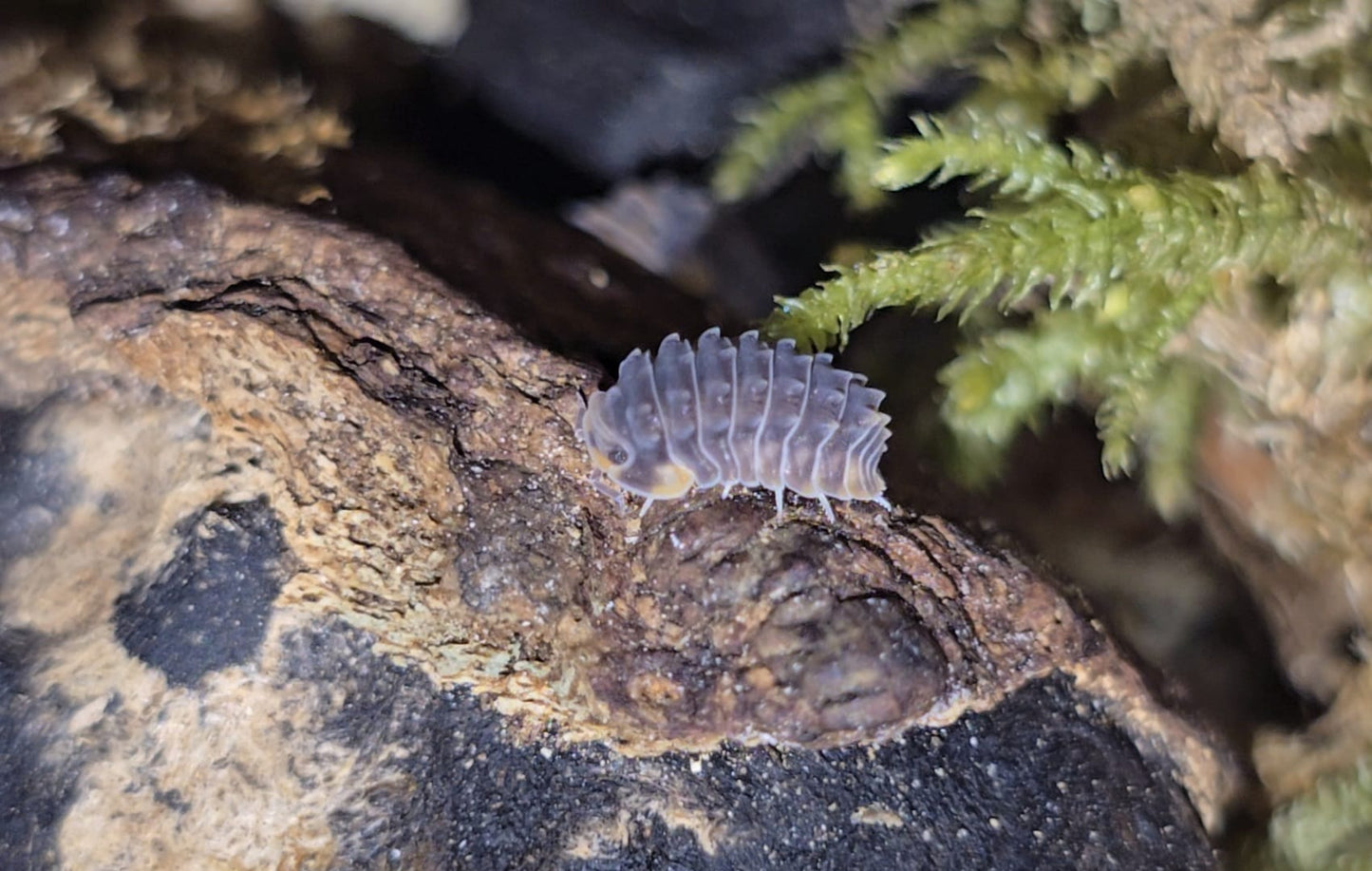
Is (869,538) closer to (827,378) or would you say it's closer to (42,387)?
(827,378)

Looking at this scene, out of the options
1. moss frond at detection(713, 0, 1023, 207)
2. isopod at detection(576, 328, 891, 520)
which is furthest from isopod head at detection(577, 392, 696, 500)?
moss frond at detection(713, 0, 1023, 207)

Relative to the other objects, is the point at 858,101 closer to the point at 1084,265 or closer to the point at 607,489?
the point at 1084,265

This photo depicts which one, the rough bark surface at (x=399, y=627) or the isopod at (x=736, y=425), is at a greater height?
the isopod at (x=736, y=425)

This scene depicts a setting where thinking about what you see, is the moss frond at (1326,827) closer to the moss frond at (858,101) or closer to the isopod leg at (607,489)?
the isopod leg at (607,489)

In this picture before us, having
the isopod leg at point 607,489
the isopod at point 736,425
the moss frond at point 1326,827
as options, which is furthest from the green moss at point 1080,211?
the moss frond at point 1326,827

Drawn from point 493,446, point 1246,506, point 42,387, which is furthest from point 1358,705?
point 42,387

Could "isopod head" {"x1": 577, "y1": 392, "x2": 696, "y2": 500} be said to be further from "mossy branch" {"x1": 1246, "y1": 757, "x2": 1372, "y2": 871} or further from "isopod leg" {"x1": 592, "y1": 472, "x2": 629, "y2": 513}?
"mossy branch" {"x1": 1246, "y1": 757, "x2": 1372, "y2": 871}
